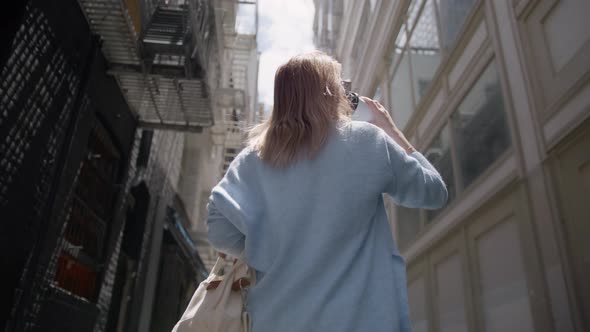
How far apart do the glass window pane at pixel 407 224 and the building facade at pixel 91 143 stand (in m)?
3.60

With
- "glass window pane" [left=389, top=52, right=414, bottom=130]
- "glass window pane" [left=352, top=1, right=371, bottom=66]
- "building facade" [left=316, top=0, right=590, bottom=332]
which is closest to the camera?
"building facade" [left=316, top=0, right=590, bottom=332]

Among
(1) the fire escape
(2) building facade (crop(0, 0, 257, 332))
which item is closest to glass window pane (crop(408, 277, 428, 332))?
(2) building facade (crop(0, 0, 257, 332))

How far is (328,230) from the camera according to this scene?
5.02 feet

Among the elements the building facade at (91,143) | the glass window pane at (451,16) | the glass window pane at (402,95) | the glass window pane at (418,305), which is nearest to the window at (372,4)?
the glass window pane at (402,95)

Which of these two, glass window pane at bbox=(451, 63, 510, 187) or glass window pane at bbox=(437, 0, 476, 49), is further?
glass window pane at bbox=(437, 0, 476, 49)

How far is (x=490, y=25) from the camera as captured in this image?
4.73 m

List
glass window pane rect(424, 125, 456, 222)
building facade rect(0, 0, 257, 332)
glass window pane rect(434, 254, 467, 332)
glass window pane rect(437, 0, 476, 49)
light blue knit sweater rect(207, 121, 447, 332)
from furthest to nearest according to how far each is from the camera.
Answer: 1. glass window pane rect(424, 125, 456, 222)
2. glass window pane rect(437, 0, 476, 49)
3. glass window pane rect(434, 254, 467, 332)
4. building facade rect(0, 0, 257, 332)
5. light blue knit sweater rect(207, 121, 447, 332)

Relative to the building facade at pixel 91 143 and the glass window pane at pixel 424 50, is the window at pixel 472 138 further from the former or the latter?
the building facade at pixel 91 143

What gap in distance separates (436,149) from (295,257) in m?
5.25

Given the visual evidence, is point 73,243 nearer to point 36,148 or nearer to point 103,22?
point 36,148

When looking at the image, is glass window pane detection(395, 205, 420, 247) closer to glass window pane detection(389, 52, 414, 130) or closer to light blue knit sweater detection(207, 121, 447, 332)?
glass window pane detection(389, 52, 414, 130)

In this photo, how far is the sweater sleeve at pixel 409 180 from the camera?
1634mm

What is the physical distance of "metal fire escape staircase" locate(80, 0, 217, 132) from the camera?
5.15 metres

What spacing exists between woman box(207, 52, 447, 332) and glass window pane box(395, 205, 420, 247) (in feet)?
18.7
